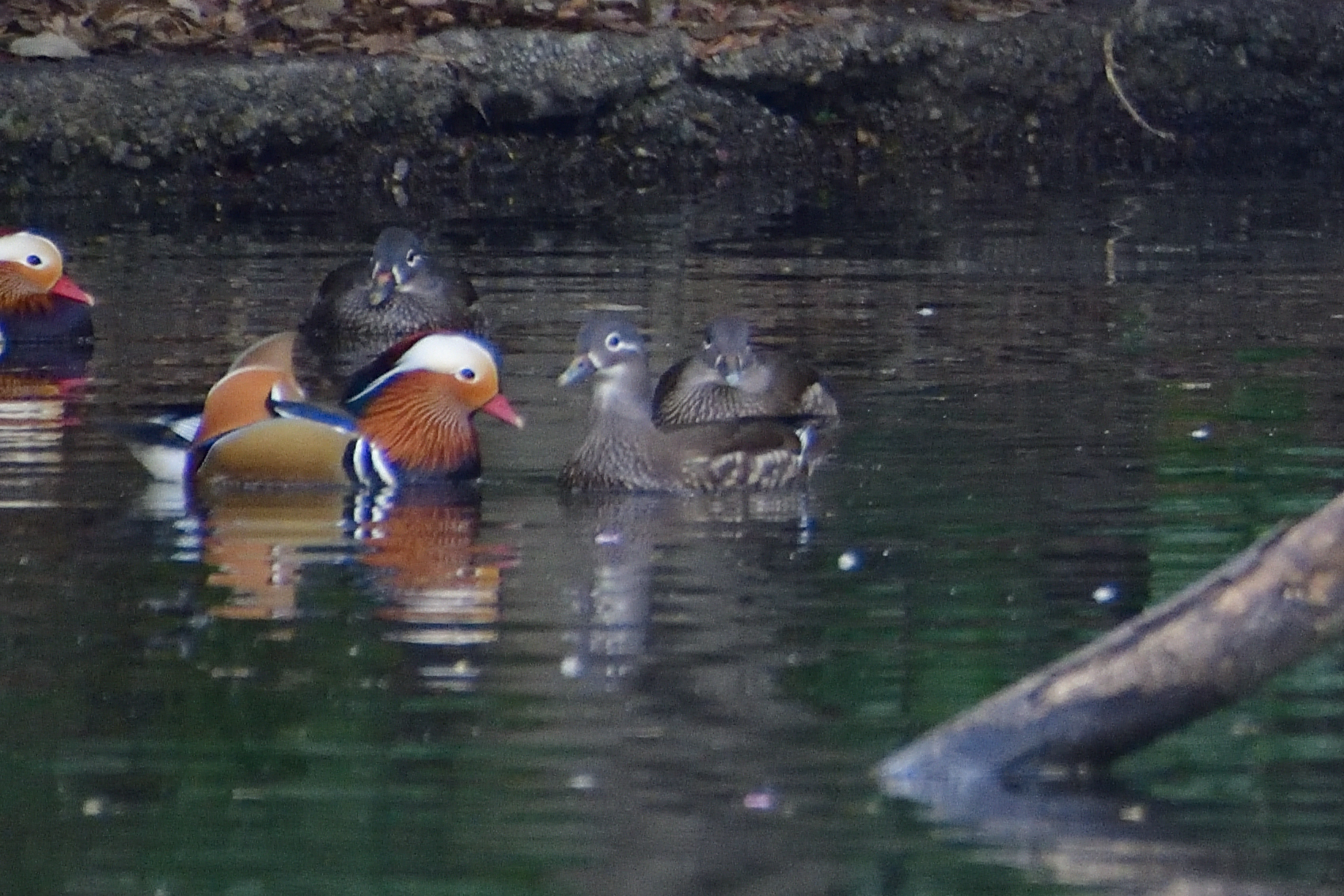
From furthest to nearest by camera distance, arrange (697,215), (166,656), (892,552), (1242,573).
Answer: (697,215) < (892,552) < (166,656) < (1242,573)

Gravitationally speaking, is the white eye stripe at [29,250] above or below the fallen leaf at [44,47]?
below

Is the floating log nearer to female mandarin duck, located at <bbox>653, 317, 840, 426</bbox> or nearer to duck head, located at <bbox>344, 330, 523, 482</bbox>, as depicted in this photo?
duck head, located at <bbox>344, 330, 523, 482</bbox>

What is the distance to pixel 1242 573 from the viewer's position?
5895 mm

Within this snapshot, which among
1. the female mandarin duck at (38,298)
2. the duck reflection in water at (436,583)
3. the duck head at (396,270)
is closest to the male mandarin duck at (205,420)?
the duck reflection in water at (436,583)

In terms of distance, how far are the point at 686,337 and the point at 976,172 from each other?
7642 mm

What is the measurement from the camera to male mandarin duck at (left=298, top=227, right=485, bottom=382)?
13727 millimetres

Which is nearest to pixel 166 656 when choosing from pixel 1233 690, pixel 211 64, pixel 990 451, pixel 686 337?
pixel 1233 690

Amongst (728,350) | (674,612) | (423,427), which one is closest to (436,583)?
(674,612)

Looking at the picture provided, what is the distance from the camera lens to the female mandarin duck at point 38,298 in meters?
13.3

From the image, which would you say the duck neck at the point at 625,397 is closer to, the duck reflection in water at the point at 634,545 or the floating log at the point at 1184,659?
the duck reflection in water at the point at 634,545

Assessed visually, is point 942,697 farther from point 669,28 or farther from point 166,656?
point 669,28

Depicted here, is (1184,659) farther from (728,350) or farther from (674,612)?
(728,350)

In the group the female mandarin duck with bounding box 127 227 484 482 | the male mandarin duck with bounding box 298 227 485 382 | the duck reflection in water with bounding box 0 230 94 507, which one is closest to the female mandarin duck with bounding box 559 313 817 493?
the duck reflection in water with bounding box 0 230 94 507

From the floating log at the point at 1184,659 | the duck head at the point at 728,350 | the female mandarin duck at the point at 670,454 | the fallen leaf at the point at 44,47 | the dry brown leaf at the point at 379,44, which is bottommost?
the floating log at the point at 1184,659
